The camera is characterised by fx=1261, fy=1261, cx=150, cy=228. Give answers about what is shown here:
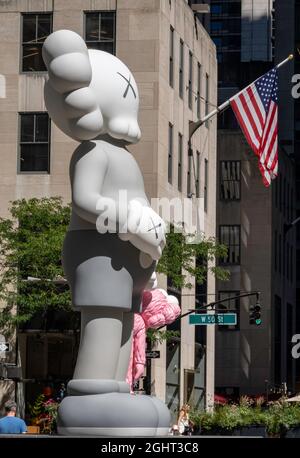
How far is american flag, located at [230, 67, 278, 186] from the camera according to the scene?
32.1 metres

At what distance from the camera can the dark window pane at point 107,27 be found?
43.0 metres

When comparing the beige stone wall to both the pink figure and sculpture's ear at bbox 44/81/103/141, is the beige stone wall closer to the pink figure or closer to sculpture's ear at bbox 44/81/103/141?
the pink figure

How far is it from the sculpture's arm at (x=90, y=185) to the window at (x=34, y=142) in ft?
97.5

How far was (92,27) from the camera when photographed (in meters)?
43.1

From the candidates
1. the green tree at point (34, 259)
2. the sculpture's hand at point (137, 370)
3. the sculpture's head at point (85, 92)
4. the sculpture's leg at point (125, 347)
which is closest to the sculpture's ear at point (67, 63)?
the sculpture's head at point (85, 92)

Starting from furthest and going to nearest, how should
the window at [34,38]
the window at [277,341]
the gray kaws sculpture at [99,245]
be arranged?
the window at [277,341] → the window at [34,38] → the gray kaws sculpture at [99,245]

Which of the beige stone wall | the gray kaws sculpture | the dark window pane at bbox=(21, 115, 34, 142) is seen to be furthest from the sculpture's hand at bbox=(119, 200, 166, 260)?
the dark window pane at bbox=(21, 115, 34, 142)

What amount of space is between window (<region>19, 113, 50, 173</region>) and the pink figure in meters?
28.1

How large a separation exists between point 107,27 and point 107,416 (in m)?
31.9

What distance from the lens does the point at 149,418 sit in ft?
41.4

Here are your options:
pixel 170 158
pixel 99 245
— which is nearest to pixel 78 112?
pixel 99 245

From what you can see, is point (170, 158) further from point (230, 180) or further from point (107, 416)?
point (107, 416)

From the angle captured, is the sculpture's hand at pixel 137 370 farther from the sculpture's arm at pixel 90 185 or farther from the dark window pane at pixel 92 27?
the dark window pane at pixel 92 27

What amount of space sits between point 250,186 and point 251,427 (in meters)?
52.8
